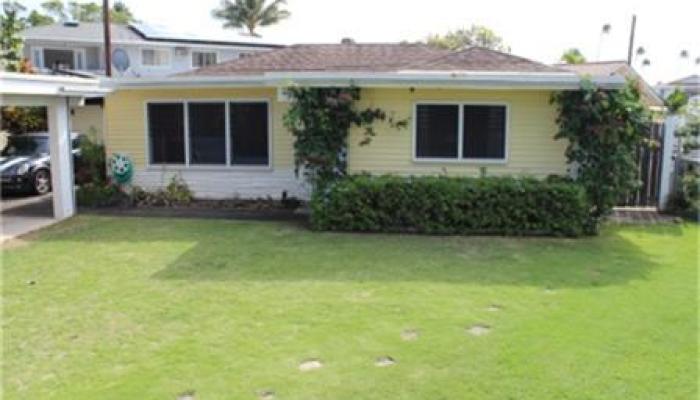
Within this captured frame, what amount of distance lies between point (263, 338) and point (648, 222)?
26.3ft

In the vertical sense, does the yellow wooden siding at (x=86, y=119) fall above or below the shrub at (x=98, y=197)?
above

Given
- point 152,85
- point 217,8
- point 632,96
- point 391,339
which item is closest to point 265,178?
point 152,85

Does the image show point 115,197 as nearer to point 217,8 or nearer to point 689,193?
point 689,193

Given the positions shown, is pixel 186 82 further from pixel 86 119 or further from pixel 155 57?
pixel 155 57

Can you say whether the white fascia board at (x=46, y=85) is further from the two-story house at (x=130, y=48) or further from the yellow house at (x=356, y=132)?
the two-story house at (x=130, y=48)

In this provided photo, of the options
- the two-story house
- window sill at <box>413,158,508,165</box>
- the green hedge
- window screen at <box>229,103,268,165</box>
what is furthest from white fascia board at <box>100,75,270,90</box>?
the two-story house

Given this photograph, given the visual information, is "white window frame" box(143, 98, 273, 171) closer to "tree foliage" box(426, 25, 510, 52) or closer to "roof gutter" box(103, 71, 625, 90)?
"roof gutter" box(103, 71, 625, 90)

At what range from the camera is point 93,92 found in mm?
11828

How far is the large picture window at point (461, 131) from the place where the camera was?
1089cm

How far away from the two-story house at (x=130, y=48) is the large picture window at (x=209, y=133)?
1762 centimetres

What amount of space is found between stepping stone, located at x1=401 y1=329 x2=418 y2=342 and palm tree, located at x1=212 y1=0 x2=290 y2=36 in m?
47.7

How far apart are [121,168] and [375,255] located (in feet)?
22.6

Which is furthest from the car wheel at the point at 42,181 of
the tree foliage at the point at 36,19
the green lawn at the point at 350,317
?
the tree foliage at the point at 36,19

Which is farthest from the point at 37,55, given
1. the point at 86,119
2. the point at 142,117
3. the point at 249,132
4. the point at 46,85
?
the point at 46,85
